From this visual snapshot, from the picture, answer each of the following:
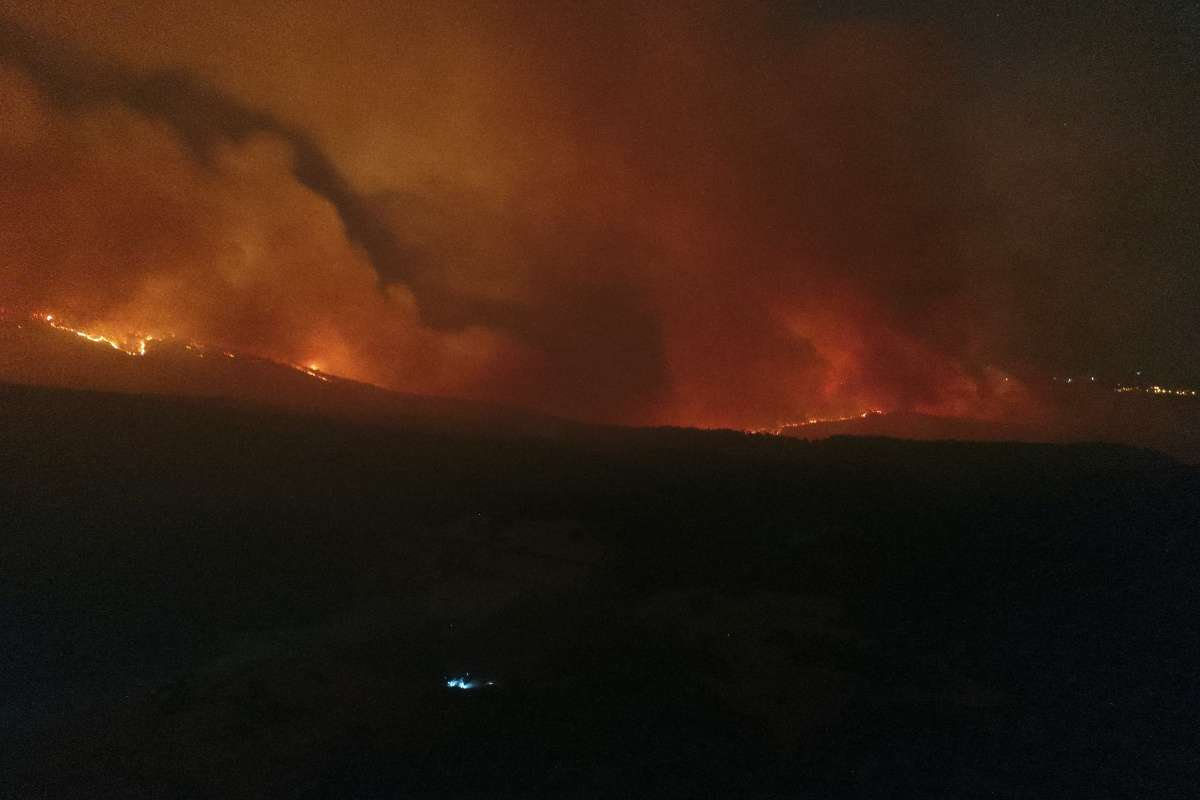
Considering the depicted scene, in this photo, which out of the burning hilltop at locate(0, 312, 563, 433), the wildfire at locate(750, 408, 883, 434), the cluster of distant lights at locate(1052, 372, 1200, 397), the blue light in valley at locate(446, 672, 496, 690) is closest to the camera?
the blue light in valley at locate(446, 672, 496, 690)

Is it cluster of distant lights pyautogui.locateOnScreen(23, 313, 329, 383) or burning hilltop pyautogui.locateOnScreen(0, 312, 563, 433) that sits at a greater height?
cluster of distant lights pyautogui.locateOnScreen(23, 313, 329, 383)

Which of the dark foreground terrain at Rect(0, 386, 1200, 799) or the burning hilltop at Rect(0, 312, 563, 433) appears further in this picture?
the burning hilltop at Rect(0, 312, 563, 433)

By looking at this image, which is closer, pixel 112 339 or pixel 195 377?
pixel 195 377

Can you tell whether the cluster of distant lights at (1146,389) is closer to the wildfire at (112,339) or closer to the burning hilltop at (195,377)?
the burning hilltop at (195,377)

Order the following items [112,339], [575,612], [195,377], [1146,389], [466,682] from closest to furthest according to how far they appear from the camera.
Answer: [466,682] < [575,612] < [195,377] < [112,339] < [1146,389]

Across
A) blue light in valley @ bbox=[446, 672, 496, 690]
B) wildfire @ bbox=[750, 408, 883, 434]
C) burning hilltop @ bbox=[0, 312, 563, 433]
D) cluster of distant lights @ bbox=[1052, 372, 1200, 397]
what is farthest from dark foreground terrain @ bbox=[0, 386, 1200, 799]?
cluster of distant lights @ bbox=[1052, 372, 1200, 397]

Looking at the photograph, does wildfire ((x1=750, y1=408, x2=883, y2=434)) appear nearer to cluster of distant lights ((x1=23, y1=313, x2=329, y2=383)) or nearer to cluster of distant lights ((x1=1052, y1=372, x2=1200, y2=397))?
cluster of distant lights ((x1=1052, y1=372, x2=1200, y2=397))

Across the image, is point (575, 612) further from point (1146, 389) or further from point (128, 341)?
point (1146, 389)

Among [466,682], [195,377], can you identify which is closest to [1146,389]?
[466,682]

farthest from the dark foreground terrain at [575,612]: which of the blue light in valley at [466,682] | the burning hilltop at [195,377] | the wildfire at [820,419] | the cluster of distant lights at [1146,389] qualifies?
the cluster of distant lights at [1146,389]
